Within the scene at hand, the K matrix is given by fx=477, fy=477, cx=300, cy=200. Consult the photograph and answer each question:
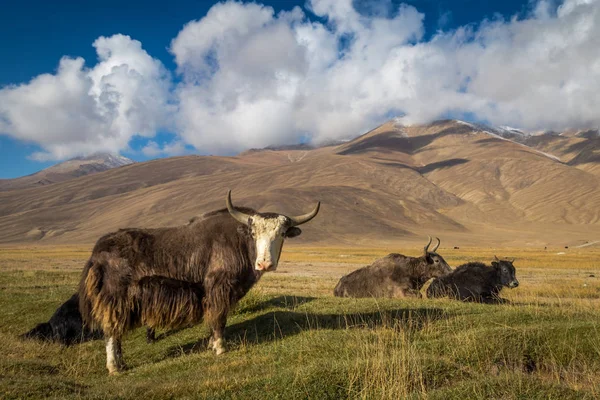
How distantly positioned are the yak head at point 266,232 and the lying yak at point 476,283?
7.91 metres

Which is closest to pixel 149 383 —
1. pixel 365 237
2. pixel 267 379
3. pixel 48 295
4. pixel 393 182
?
pixel 267 379

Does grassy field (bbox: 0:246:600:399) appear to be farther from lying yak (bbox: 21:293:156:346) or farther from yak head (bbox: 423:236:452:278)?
yak head (bbox: 423:236:452:278)

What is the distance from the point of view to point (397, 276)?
15492 mm

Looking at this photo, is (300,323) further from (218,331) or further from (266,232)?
(266,232)

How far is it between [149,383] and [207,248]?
10.00 ft

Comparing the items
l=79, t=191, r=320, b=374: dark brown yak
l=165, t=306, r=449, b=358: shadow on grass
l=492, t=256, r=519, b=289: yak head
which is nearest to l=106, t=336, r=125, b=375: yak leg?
l=79, t=191, r=320, b=374: dark brown yak

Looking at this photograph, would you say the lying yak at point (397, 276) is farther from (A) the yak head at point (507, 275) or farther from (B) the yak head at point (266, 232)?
(B) the yak head at point (266, 232)

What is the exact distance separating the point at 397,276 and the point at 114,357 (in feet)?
31.0

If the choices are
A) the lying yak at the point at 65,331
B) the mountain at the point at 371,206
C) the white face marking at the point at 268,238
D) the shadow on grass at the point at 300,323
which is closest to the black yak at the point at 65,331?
the lying yak at the point at 65,331

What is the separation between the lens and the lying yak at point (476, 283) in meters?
15.0

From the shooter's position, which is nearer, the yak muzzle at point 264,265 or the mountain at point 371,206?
the yak muzzle at point 264,265

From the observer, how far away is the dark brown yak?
8797mm

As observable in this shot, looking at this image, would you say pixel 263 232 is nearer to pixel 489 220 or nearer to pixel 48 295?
pixel 48 295

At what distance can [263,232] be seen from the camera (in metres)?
8.75
